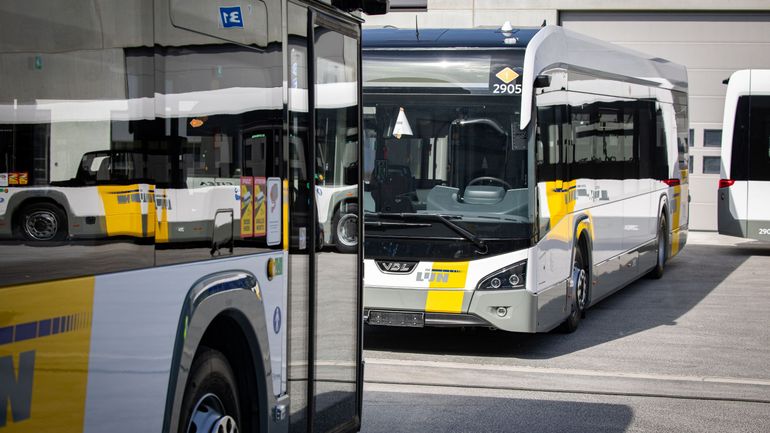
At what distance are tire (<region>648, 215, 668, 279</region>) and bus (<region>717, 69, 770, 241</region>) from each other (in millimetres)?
4004

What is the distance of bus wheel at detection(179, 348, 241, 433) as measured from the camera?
451 cm

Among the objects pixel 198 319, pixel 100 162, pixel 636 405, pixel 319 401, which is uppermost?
pixel 100 162

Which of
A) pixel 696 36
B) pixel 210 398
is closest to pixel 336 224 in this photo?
pixel 210 398

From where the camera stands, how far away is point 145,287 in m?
3.93

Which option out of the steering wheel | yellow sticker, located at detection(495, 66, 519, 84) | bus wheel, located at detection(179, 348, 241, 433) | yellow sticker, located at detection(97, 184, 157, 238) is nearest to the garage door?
yellow sticker, located at detection(495, 66, 519, 84)

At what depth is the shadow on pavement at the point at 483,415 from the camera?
7.48m

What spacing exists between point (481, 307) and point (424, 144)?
57.1 inches

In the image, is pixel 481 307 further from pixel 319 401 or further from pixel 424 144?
pixel 319 401

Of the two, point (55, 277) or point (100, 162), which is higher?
point (100, 162)

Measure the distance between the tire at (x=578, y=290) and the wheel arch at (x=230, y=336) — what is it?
22.0 feet

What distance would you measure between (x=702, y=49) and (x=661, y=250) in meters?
9.94

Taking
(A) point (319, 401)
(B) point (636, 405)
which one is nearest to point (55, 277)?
(A) point (319, 401)

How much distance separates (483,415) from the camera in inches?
310

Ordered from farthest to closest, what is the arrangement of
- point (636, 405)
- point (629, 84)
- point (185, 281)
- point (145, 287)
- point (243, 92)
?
point (629, 84)
point (636, 405)
point (243, 92)
point (185, 281)
point (145, 287)
